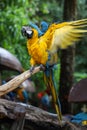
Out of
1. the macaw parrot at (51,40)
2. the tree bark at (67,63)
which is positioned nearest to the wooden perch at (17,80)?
the macaw parrot at (51,40)

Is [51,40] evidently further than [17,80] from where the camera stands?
No

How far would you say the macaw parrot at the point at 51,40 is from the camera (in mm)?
3209

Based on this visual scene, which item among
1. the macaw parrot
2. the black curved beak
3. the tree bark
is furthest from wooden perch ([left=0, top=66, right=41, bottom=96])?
the tree bark

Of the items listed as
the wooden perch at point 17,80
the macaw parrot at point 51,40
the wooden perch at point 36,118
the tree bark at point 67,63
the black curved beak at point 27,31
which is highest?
the tree bark at point 67,63

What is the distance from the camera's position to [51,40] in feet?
11.0

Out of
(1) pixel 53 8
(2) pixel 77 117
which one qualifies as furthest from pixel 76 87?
(1) pixel 53 8

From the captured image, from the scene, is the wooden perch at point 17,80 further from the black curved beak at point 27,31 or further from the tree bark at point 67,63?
the tree bark at point 67,63

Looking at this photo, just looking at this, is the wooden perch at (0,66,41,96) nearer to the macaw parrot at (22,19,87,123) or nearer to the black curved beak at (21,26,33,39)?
the macaw parrot at (22,19,87,123)

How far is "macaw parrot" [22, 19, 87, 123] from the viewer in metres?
3.21

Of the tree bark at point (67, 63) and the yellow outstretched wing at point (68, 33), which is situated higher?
the tree bark at point (67, 63)

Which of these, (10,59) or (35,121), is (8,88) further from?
(10,59)

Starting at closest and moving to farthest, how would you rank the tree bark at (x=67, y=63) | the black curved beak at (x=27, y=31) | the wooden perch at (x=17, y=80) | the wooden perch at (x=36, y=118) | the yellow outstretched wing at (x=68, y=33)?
the yellow outstretched wing at (x=68, y=33)
the black curved beak at (x=27, y=31)
the wooden perch at (x=17, y=80)
the wooden perch at (x=36, y=118)
the tree bark at (x=67, y=63)

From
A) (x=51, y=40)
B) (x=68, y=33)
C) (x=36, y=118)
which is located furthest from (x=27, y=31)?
(x=36, y=118)

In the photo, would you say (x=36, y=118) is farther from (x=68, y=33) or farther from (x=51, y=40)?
(x=68, y=33)
